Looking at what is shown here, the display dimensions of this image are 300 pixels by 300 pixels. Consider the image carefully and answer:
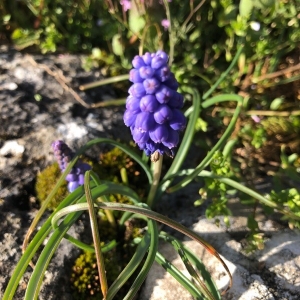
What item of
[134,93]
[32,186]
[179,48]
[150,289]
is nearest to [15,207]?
[32,186]

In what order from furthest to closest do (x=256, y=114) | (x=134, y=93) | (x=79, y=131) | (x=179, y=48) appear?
(x=179, y=48) < (x=256, y=114) < (x=79, y=131) < (x=134, y=93)

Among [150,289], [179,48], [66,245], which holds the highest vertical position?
[179,48]

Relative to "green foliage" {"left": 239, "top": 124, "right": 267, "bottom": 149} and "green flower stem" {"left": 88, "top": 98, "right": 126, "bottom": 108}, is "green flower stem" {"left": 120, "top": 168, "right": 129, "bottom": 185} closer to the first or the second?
"green flower stem" {"left": 88, "top": 98, "right": 126, "bottom": 108}

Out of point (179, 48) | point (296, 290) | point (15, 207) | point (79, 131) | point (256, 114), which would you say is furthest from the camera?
point (179, 48)

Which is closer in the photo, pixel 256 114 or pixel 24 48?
pixel 256 114

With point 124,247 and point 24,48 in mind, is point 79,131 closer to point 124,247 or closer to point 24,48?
point 124,247

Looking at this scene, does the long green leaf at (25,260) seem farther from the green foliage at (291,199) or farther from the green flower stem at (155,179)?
the green foliage at (291,199)

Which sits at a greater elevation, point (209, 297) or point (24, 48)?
point (24, 48)
